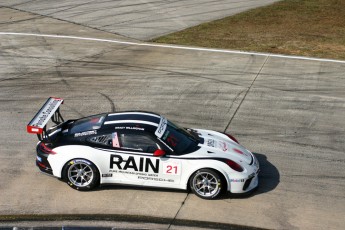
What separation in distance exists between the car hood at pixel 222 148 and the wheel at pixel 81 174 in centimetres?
209

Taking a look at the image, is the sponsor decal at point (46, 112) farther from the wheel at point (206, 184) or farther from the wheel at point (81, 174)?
the wheel at point (206, 184)

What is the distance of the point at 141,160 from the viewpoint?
1020 centimetres

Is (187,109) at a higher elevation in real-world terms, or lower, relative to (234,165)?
lower

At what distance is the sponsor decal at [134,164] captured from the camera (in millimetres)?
10188

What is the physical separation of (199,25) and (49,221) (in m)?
17.1

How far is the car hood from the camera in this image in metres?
10.4

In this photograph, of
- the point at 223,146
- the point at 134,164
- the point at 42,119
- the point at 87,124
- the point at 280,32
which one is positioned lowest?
the point at 280,32

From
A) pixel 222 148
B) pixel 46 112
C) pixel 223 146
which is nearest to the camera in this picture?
pixel 222 148

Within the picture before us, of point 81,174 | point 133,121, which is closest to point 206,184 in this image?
point 133,121

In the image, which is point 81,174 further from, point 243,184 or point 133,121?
point 243,184

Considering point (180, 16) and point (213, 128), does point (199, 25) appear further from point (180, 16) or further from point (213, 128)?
point (213, 128)

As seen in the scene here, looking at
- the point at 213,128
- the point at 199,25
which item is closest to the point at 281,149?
the point at 213,128

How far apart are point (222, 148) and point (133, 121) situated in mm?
1825

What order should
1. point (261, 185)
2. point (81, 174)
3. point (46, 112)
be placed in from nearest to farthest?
1. point (81, 174)
2. point (261, 185)
3. point (46, 112)
